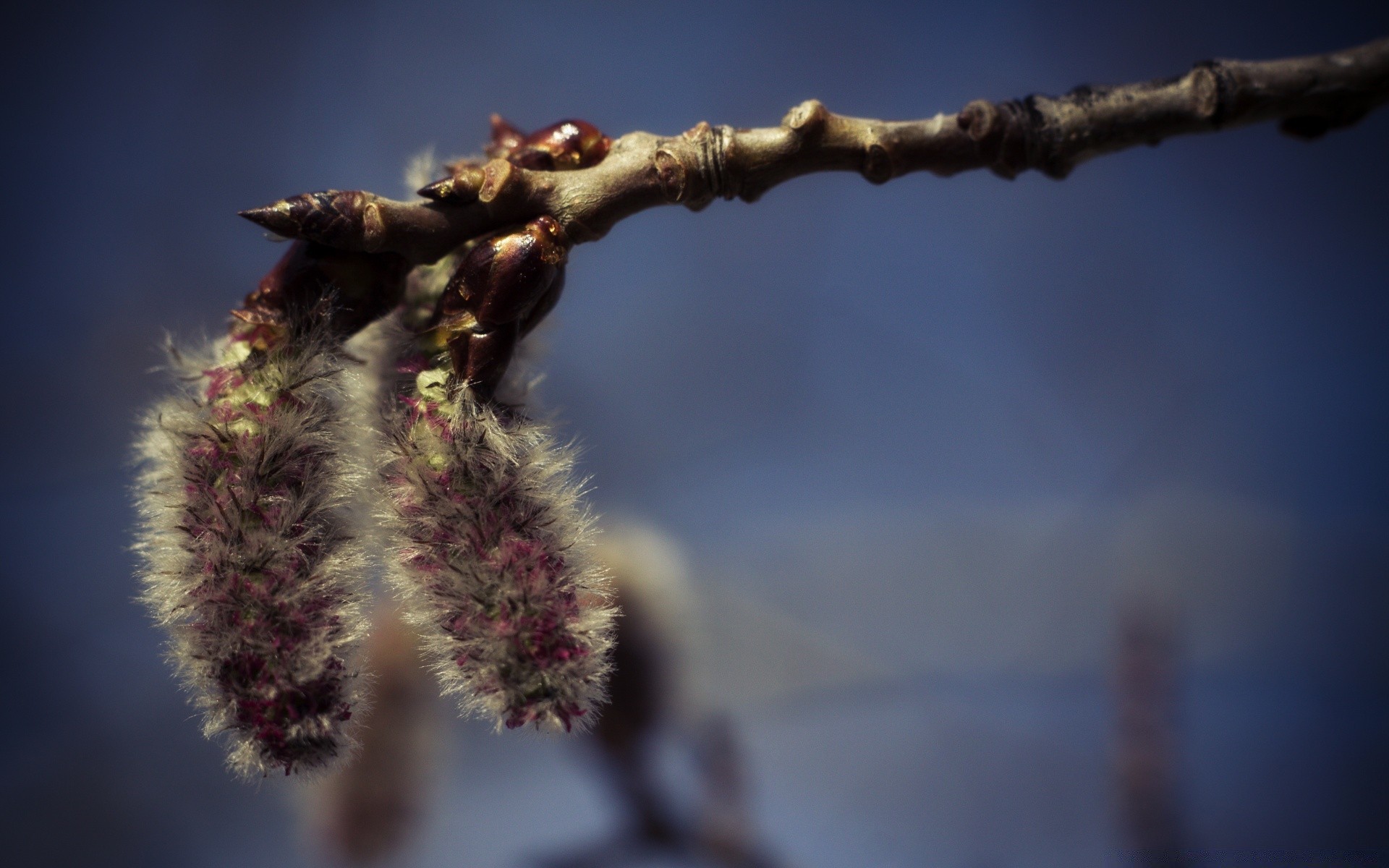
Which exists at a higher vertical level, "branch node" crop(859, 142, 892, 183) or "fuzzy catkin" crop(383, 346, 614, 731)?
"branch node" crop(859, 142, 892, 183)

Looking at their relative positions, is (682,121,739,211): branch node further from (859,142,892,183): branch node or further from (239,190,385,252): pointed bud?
(239,190,385,252): pointed bud

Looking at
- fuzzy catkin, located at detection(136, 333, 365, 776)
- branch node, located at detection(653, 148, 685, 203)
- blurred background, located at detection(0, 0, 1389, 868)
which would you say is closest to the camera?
fuzzy catkin, located at detection(136, 333, 365, 776)

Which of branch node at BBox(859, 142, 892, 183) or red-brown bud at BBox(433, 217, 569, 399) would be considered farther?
branch node at BBox(859, 142, 892, 183)

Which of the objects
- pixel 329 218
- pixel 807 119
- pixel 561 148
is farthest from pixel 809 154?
pixel 329 218

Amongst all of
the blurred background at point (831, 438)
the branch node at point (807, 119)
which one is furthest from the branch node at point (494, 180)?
the blurred background at point (831, 438)

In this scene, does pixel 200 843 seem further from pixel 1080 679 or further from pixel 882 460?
pixel 1080 679

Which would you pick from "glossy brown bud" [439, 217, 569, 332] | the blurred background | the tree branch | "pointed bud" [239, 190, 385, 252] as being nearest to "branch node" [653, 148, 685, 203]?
the tree branch

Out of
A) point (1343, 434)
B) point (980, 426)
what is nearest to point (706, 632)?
point (980, 426)
